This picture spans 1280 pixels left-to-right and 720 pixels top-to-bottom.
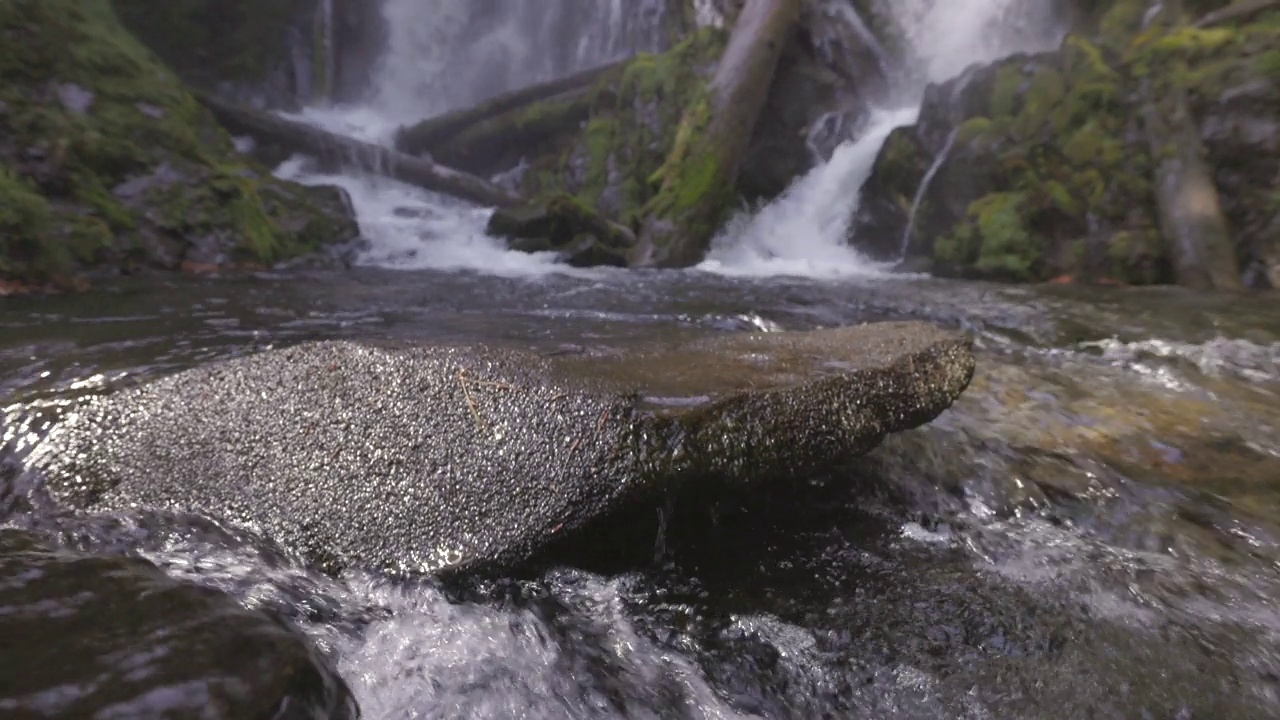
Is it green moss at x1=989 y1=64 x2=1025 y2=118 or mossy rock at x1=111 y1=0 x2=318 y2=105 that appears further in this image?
mossy rock at x1=111 y1=0 x2=318 y2=105

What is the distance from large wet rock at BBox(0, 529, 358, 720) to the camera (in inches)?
43.6

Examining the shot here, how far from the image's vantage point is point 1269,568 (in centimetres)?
218

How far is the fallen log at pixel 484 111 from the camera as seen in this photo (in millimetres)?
15555

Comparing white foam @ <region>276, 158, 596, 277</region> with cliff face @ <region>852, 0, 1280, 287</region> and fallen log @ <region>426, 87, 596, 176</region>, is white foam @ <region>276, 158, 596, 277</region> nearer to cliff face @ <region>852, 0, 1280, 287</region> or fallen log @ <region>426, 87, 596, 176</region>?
fallen log @ <region>426, 87, 596, 176</region>

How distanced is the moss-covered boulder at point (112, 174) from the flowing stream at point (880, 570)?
7.70 feet

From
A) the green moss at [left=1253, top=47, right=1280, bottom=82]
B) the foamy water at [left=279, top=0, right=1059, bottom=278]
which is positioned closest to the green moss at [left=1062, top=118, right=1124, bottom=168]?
the green moss at [left=1253, top=47, right=1280, bottom=82]

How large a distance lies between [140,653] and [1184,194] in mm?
8408

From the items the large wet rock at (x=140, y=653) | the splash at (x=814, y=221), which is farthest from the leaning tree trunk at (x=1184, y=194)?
the large wet rock at (x=140, y=653)

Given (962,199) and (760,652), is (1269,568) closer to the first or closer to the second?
(760,652)

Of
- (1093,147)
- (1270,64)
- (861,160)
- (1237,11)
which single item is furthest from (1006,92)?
(1270,64)

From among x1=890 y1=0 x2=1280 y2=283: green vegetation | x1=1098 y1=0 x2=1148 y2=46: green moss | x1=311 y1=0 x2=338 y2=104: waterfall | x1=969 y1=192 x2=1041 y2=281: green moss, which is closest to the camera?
x1=890 y1=0 x2=1280 y2=283: green vegetation

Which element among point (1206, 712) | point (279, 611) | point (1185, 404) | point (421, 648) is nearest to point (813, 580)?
point (1206, 712)

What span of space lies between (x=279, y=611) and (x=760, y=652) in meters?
1.15

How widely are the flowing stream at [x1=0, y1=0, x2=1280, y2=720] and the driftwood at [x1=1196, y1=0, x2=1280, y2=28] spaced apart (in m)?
4.69
